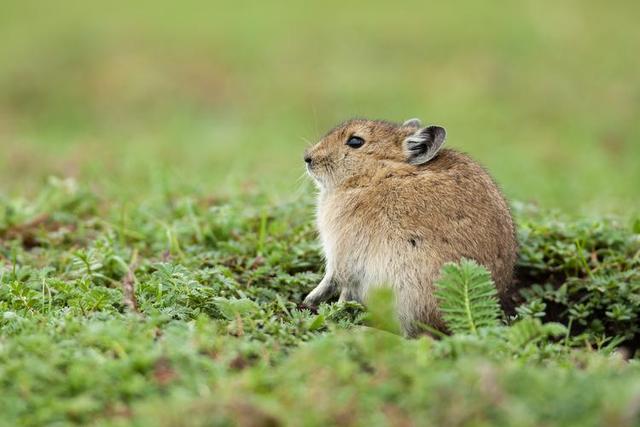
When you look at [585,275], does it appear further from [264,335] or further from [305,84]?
[305,84]

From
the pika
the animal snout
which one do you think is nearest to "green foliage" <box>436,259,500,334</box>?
the pika

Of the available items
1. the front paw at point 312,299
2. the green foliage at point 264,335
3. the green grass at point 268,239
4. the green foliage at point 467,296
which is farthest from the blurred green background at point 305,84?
the green foliage at point 467,296

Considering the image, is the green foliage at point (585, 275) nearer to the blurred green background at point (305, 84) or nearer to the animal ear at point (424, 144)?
the animal ear at point (424, 144)

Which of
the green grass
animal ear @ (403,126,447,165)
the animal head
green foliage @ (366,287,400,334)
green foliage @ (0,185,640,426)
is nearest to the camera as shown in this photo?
green foliage @ (0,185,640,426)

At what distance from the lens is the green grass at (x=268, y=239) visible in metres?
3.59

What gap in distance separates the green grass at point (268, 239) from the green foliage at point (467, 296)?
21 mm

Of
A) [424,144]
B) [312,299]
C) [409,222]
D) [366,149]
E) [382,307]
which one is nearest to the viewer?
[382,307]

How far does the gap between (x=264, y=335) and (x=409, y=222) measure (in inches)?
50.5

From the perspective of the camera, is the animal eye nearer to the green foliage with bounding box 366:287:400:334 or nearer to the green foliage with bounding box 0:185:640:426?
the green foliage with bounding box 0:185:640:426

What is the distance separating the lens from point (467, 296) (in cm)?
479

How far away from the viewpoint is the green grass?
11.8ft

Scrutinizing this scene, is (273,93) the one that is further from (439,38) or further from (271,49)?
(439,38)

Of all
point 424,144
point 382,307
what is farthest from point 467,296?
point 424,144

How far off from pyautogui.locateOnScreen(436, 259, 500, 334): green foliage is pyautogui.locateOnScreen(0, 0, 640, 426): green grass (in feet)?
0.07
